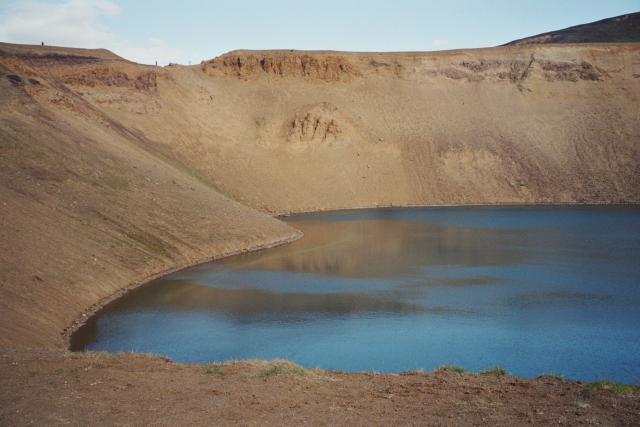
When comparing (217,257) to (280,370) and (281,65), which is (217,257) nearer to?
(280,370)

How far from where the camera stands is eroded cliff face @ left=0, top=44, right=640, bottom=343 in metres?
36.1

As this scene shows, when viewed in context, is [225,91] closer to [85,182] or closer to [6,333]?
[85,182]

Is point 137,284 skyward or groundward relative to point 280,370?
groundward

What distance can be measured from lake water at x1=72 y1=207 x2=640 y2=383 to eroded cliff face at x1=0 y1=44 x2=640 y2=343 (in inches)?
170

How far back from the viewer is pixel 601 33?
354 ft

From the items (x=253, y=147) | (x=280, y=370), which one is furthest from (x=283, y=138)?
(x=280, y=370)

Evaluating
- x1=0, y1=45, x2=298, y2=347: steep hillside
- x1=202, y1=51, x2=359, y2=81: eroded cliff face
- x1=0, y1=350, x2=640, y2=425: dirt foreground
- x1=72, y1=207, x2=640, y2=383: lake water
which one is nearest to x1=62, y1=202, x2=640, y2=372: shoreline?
x1=0, y1=45, x2=298, y2=347: steep hillside

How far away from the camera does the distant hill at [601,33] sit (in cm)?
10206

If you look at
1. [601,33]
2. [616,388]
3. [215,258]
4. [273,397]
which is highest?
[601,33]

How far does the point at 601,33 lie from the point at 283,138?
6479 centimetres

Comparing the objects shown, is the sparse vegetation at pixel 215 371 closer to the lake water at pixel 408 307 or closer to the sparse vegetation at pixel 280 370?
the sparse vegetation at pixel 280 370

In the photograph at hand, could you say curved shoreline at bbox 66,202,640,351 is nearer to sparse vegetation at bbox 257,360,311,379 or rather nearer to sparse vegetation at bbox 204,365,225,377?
sparse vegetation at bbox 204,365,225,377

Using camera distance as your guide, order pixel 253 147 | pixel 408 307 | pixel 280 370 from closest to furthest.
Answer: pixel 280 370 < pixel 408 307 < pixel 253 147

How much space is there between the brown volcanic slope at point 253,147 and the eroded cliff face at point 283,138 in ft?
0.55
